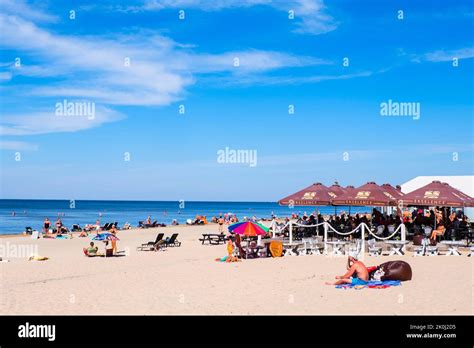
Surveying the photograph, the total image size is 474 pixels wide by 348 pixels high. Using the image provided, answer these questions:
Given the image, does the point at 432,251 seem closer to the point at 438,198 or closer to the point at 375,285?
the point at 438,198

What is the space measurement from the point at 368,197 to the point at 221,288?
9.21m

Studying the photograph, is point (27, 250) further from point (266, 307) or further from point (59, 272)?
point (266, 307)

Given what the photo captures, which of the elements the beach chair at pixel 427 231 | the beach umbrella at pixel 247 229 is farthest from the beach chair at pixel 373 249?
the beach umbrella at pixel 247 229

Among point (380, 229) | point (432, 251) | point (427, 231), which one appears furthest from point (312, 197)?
point (432, 251)

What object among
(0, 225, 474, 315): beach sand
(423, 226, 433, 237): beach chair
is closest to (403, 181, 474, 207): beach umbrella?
(423, 226, 433, 237): beach chair

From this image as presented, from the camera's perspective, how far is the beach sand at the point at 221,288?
9.58 m

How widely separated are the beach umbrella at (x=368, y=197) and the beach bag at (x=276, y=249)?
121 inches

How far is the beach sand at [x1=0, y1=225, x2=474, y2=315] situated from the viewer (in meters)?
9.58

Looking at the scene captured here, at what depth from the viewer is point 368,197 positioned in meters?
19.1

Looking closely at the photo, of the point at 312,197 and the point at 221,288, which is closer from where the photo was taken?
the point at 221,288
